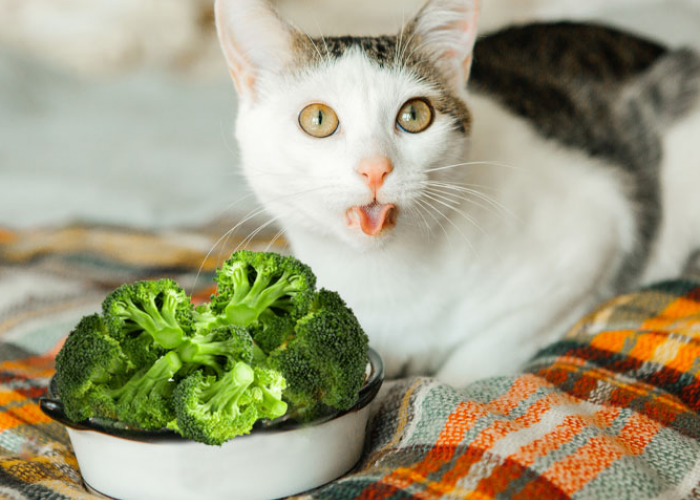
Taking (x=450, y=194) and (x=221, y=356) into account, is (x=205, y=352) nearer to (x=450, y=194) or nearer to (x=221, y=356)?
(x=221, y=356)

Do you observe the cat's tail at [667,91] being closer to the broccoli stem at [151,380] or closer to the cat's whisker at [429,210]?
the cat's whisker at [429,210]

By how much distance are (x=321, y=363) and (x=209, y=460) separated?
181mm

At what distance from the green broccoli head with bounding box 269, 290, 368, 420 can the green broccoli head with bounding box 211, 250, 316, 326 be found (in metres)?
0.04

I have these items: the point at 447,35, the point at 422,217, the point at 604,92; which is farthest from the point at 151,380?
the point at 604,92

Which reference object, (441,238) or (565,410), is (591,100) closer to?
(441,238)

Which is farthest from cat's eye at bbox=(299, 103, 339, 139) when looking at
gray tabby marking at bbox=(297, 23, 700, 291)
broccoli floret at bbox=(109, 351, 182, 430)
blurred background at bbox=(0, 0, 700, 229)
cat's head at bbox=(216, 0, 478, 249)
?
blurred background at bbox=(0, 0, 700, 229)

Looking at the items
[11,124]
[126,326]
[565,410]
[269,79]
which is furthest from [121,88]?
[565,410]

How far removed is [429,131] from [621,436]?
59 cm

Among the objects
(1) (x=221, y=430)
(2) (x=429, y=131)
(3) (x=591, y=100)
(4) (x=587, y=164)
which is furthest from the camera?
(3) (x=591, y=100)

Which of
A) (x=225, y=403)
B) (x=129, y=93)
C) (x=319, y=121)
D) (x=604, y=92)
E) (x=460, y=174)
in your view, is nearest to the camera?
(x=225, y=403)

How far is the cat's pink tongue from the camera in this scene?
47.8 inches

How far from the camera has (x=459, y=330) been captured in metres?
1.52

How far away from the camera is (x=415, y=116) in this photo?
130cm

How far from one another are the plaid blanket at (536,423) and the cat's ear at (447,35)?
0.58 m
